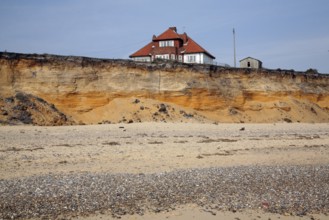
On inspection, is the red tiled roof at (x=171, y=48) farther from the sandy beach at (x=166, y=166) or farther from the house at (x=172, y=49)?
the sandy beach at (x=166, y=166)

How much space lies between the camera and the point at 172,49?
47750 millimetres

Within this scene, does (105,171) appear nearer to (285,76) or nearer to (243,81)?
(243,81)

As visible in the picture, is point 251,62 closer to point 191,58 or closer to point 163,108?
point 191,58

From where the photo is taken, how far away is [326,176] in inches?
361

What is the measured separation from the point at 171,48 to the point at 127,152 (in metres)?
37.0

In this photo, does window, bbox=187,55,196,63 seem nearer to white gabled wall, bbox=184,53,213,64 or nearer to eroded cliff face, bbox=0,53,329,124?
white gabled wall, bbox=184,53,213,64

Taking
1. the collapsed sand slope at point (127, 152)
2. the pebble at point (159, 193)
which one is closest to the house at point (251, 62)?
the collapsed sand slope at point (127, 152)

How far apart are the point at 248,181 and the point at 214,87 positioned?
24057mm

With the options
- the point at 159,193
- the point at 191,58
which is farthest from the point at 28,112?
the point at 191,58

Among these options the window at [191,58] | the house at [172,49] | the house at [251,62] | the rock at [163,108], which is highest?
the house at [172,49]

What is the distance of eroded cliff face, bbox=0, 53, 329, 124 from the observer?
2536cm

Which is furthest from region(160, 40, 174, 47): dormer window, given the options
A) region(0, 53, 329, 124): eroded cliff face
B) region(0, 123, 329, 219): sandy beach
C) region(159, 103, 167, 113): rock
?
region(0, 123, 329, 219): sandy beach

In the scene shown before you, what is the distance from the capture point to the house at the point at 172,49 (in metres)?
47.8

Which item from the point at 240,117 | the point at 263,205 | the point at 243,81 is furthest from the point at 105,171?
the point at 243,81
